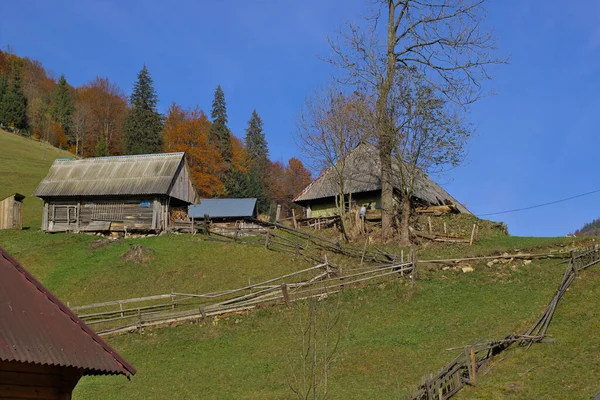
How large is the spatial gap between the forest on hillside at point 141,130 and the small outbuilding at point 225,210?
1092cm

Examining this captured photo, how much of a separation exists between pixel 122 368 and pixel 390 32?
28187mm

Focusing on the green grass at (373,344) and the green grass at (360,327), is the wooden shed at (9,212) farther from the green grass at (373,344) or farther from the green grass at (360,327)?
the green grass at (373,344)

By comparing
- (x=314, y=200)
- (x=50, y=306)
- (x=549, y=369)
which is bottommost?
(x=549, y=369)

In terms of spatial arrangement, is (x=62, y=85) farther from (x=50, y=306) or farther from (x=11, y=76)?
(x=50, y=306)

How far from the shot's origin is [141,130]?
73000mm

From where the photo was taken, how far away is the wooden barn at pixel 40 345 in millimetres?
6488

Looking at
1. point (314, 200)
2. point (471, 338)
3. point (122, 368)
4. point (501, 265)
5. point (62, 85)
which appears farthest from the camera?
point (62, 85)

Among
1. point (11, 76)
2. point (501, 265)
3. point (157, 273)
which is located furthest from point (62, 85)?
point (501, 265)

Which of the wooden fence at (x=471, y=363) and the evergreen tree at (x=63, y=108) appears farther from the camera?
the evergreen tree at (x=63, y=108)

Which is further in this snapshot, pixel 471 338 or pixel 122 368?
pixel 471 338

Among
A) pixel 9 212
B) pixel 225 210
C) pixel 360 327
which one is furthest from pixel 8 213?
pixel 360 327

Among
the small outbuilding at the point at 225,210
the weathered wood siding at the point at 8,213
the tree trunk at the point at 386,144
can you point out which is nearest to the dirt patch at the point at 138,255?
the tree trunk at the point at 386,144

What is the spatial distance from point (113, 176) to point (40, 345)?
3507cm

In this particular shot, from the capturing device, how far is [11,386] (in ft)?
22.7
